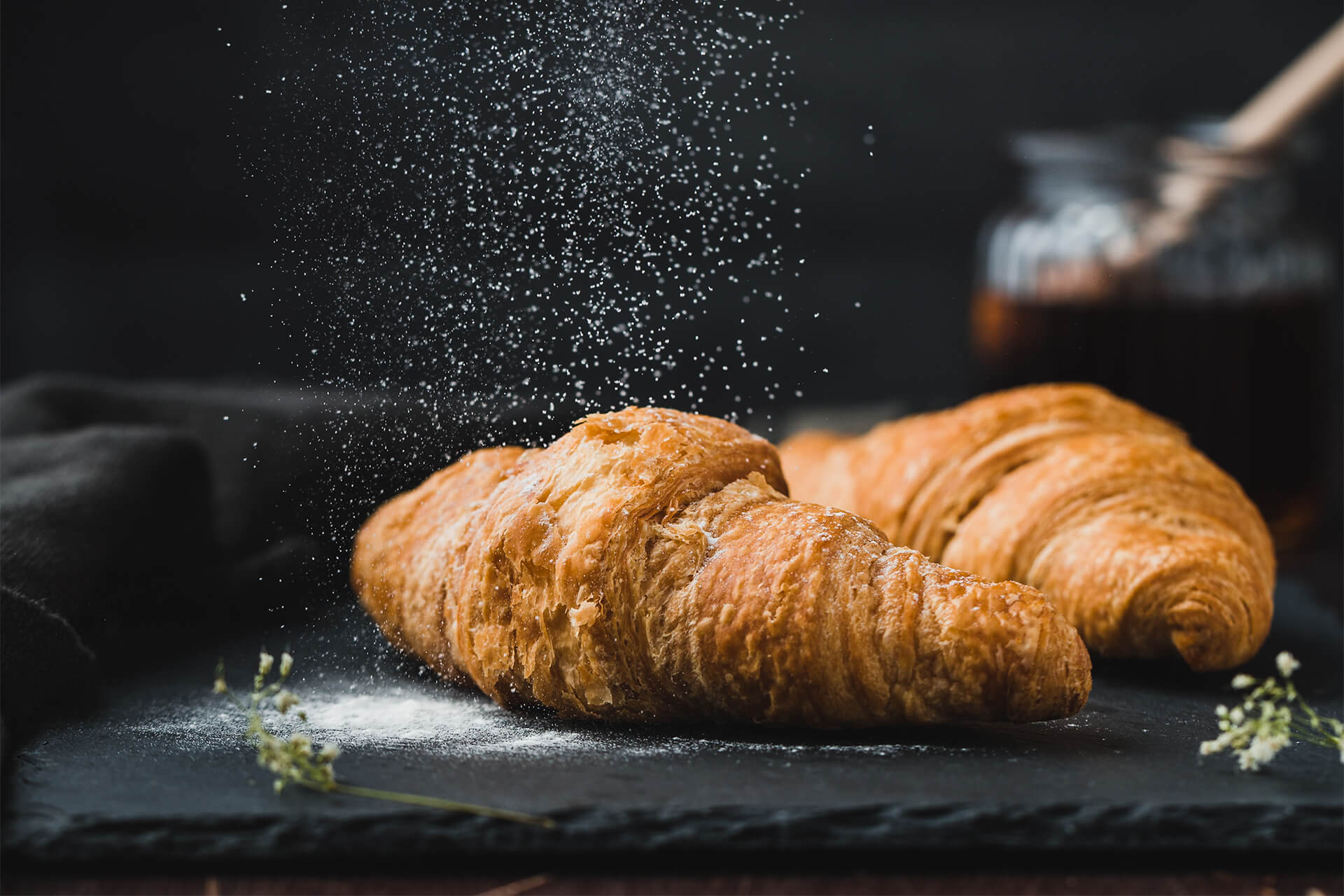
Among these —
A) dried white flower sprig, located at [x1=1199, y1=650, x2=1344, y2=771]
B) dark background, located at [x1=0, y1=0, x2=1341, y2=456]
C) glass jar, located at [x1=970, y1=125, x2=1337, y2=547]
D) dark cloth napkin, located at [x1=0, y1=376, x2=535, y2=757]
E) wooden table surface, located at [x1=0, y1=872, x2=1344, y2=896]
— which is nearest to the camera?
wooden table surface, located at [x1=0, y1=872, x2=1344, y2=896]

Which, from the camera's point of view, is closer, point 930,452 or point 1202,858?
point 1202,858

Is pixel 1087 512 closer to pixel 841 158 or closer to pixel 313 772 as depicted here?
pixel 313 772

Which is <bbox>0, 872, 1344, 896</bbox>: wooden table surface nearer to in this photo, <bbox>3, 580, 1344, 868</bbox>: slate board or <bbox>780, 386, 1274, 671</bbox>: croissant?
<bbox>3, 580, 1344, 868</bbox>: slate board

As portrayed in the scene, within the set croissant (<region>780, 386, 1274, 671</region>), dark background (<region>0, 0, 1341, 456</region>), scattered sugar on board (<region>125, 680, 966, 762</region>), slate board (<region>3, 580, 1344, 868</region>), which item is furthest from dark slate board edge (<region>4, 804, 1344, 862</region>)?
dark background (<region>0, 0, 1341, 456</region>)

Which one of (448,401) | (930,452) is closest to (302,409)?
(448,401)

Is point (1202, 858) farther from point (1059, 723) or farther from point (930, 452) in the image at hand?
point (930, 452)

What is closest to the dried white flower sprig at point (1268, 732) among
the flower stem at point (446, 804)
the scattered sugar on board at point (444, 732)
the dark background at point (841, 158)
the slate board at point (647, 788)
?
the slate board at point (647, 788)
